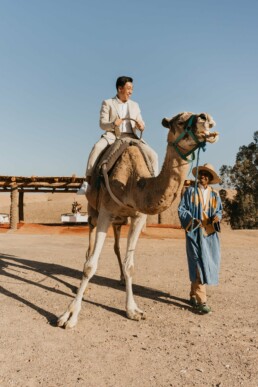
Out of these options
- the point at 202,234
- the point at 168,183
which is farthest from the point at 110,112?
the point at 202,234

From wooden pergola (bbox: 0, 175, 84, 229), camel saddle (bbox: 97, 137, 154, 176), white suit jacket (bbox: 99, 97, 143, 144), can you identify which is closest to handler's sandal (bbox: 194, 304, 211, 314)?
camel saddle (bbox: 97, 137, 154, 176)

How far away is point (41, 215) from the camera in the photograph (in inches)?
1620

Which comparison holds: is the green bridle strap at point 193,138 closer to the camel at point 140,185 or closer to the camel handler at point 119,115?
the camel at point 140,185

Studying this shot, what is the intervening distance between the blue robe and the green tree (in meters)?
19.4

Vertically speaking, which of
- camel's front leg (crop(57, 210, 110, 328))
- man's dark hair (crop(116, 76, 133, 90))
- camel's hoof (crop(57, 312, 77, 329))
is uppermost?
man's dark hair (crop(116, 76, 133, 90))

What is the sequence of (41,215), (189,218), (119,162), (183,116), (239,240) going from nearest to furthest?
(183,116), (119,162), (189,218), (239,240), (41,215)

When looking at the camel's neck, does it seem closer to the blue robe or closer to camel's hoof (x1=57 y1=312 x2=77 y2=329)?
the blue robe

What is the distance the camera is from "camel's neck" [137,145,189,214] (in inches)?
145

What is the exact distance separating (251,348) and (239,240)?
1230cm

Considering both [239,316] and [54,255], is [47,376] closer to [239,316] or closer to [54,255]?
[239,316]

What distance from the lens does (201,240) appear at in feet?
16.8

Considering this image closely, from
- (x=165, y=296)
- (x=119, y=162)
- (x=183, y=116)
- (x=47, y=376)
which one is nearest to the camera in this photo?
(x=47, y=376)

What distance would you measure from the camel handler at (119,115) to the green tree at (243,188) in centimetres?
1949

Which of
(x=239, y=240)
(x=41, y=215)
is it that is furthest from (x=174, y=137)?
(x=41, y=215)
